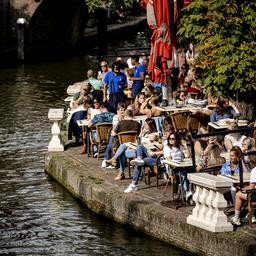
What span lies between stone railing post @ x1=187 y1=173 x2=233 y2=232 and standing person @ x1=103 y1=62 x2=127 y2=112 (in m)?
8.47

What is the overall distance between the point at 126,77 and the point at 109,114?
3.84 metres

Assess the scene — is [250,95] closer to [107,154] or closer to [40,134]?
[107,154]

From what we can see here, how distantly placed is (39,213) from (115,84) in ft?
19.5

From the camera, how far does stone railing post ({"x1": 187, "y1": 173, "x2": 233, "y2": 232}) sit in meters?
14.9

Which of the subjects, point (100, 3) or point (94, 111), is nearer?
point (94, 111)

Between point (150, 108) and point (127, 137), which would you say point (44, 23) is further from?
point (127, 137)

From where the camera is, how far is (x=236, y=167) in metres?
15.6

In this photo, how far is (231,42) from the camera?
17656 millimetres

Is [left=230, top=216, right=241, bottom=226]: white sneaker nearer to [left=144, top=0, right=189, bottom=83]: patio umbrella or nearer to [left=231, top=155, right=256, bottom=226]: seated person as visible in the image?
[left=231, top=155, right=256, bottom=226]: seated person

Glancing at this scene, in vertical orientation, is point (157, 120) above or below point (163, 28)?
below

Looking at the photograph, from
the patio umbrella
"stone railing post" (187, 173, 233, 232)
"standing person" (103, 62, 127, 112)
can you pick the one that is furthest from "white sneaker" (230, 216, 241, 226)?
"standing person" (103, 62, 127, 112)

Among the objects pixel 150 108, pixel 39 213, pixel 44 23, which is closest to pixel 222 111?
pixel 150 108

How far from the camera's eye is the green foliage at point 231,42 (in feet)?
57.7

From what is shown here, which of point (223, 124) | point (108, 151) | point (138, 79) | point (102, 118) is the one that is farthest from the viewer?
point (138, 79)
